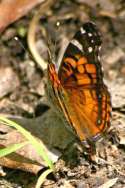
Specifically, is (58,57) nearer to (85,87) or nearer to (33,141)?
(85,87)

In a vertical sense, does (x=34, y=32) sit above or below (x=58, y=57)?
above

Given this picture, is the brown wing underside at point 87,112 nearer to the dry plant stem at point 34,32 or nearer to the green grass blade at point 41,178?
the green grass blade at point 41,178

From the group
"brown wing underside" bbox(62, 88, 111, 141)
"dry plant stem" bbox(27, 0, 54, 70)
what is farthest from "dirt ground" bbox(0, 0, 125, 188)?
"brown wing underside" bbox(62, 88, 111, 141)

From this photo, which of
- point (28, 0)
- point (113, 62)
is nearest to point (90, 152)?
point (113, 62)

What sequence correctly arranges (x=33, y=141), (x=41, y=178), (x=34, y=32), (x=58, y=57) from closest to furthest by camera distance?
(x=33, y=141), (x=41, y=178), (x=58, y=57), (x=34, y=32)

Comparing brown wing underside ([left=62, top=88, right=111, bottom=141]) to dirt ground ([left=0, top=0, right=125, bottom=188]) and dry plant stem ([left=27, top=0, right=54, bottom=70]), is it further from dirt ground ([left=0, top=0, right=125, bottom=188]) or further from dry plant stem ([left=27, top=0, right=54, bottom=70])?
dry plant stem ([left=27, top=0, right=54, bottom=70])

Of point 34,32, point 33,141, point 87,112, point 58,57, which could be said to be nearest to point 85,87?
point 87,112
